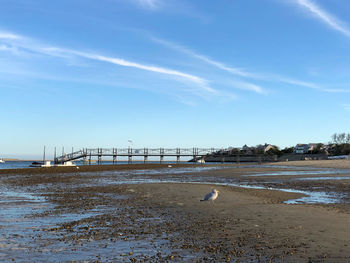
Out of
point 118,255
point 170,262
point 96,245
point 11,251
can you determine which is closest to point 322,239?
point 170,262

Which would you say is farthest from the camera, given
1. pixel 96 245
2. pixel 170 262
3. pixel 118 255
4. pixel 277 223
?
pixel 277 223

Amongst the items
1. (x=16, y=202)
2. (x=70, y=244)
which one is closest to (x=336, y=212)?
(x=70, y=244)

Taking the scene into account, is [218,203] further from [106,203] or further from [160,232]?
[160,232]

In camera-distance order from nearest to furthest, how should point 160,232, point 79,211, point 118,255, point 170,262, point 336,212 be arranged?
point 170,262 → point 118,255 → point 160,232 → point 336,212 → point 79,211

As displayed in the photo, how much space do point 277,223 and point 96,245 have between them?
5.62m

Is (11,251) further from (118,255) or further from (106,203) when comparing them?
(106,203)

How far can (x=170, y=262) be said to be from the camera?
6.82 metres

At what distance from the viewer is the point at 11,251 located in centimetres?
759

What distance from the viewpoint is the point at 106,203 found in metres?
15.8

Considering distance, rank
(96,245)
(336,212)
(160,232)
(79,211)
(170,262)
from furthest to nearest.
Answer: (79,211) → (336,212) → (160,232) → (96,245) → (170,262)

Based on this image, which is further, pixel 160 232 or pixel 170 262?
pixel 160 232

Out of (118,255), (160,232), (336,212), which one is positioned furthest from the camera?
(336,212)

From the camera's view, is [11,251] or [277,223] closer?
[11,251]

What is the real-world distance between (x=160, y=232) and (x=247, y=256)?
3076 mm
